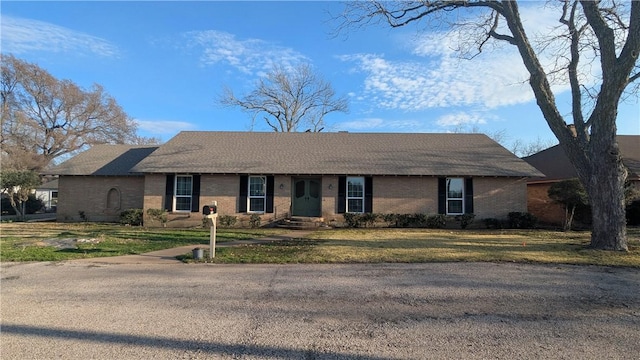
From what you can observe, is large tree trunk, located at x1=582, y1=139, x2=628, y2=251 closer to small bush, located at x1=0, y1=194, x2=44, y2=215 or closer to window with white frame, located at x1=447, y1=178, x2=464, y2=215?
window with white frame, located at x1=447, y1=178, x2=464, y2=215

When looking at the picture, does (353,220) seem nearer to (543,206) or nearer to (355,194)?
(355,194)

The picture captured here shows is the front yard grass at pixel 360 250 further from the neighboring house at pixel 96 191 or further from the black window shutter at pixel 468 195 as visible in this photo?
the neighboring house at pixel 96 191

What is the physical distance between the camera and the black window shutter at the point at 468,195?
67.4 feet

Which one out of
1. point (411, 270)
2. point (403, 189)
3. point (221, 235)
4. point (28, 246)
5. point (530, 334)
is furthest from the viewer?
point (403, 189)

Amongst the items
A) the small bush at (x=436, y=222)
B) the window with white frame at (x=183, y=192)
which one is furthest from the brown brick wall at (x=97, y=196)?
the small bush at (x=436, y=222)

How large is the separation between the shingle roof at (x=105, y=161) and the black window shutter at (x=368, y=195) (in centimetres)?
1296

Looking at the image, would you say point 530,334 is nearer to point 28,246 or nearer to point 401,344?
point 401,344

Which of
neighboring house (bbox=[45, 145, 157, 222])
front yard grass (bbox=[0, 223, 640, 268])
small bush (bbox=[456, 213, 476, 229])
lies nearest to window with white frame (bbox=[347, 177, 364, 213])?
small bush (bbox=[456, 213, 476, 229])

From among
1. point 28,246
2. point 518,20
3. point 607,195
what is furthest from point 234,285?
point 518,20

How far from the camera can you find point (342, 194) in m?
20.8

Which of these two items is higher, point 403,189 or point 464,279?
point 403,189

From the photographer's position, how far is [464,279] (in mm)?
7898

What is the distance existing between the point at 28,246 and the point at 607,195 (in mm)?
16979

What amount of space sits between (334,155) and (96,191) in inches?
539
